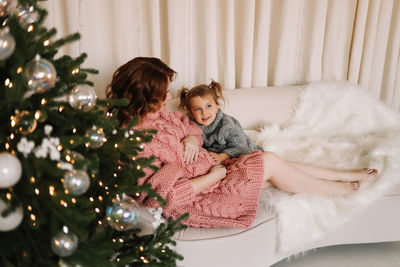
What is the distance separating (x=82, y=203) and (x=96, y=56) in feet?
4.76

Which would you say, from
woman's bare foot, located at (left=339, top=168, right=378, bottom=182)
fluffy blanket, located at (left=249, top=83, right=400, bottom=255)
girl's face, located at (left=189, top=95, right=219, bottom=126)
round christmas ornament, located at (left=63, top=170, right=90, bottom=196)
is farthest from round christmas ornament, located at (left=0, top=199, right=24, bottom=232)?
woman's bare foot, located at (left=339, top=168, right=378, bottom=182)

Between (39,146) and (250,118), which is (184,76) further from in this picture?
(39,146)

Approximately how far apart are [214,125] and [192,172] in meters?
0.44

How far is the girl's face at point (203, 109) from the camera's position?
6.25 ft

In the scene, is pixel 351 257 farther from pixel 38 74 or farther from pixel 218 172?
pixel 38 74

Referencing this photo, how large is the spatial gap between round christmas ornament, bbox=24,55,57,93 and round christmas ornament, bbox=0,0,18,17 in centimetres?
13

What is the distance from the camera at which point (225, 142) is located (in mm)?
1974

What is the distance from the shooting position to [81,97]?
2.89 feet

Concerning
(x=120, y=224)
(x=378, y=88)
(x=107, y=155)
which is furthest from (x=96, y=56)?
(x=378, y=88)

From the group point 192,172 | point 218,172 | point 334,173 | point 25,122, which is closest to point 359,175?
point 334,173

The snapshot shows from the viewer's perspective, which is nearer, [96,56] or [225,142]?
[225,142]

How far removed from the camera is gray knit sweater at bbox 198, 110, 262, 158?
75.3 inches

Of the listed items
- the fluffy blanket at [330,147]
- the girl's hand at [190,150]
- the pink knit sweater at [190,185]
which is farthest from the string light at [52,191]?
the fluffy blanket at [330,147]

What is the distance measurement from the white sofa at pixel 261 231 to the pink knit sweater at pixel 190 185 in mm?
51
